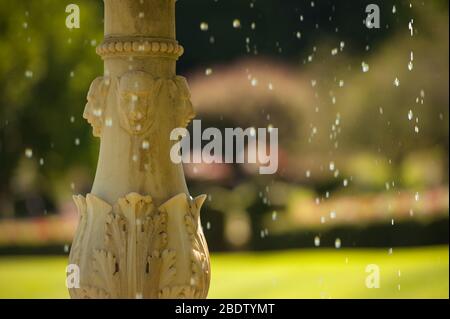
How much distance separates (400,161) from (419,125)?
782mm

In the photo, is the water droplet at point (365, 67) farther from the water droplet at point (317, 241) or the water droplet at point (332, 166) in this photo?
the water droplet at point (317, 241)

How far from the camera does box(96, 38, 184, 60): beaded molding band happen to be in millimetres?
5133

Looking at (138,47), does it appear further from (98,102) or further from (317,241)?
(317,241)

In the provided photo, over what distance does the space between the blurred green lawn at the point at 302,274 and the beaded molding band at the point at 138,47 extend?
363 inches

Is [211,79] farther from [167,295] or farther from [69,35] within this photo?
[167,295]

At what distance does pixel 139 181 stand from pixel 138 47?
65 cm

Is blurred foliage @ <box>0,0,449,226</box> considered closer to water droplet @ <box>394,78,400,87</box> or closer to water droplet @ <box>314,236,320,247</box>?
water droplet @ <box>394,78,400,87</box>

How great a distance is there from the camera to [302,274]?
15633mm

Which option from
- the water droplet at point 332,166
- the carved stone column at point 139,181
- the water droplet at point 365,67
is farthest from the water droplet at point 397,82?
the carved stone column at point 139,181

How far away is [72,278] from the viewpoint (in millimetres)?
5113

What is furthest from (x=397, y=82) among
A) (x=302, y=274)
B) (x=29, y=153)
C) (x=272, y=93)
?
(x=29, y=153)

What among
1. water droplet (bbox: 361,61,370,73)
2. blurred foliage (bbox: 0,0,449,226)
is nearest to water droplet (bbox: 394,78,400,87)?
blurred foliage (bbox: 0,0,449,226)

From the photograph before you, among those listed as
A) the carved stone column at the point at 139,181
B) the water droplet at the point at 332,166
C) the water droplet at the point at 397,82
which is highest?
the water droplet at the point at 397,82

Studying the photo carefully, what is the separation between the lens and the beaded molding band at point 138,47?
513 cm
